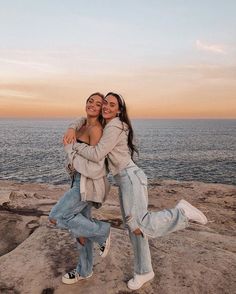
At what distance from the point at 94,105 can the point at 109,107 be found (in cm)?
30

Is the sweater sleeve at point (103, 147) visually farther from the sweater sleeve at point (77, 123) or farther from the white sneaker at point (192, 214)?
the white sneaker at point (192, 214)

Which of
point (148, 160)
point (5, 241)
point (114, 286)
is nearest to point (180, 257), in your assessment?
point (114, 286)

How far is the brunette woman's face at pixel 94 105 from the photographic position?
18.5ft

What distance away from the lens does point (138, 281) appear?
6.01m

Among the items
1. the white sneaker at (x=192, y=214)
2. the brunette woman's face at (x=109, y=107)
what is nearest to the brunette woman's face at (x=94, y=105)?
the brunette woman's face at (x=109, y=107)

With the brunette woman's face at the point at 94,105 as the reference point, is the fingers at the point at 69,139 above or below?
below

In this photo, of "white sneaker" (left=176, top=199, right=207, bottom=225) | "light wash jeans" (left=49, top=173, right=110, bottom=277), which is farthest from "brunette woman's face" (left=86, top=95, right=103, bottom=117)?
"white sneaker" (left=176, top=199, right=207, bottom=225)

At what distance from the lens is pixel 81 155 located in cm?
545

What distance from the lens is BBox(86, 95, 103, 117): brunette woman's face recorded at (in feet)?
18.5

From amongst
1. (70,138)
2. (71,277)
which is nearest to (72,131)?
(70,138)

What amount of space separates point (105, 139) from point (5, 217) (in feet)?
22.3

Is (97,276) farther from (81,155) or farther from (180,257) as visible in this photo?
(81,155)

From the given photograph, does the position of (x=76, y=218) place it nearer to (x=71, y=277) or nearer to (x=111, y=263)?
(x=71, y=277)

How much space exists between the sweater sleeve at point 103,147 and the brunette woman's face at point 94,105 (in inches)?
17.9
